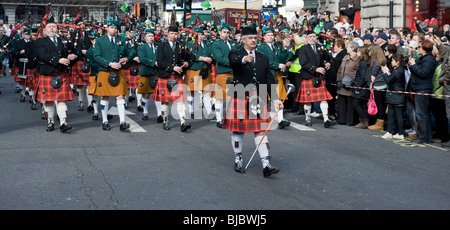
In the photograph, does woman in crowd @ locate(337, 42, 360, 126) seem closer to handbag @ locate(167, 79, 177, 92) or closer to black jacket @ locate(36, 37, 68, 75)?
handbag @ locate(167, 79, 177, 92)

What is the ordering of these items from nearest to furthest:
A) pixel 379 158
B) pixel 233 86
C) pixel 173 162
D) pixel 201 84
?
pixel 233 86, pixel 173 162, pixel 379 158, pixel 201 84

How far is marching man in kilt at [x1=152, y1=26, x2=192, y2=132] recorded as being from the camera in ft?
34.4

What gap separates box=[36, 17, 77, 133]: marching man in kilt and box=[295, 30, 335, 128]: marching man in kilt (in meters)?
4.18

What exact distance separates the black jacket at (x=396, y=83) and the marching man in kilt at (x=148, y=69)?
4166mm

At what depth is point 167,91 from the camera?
1066cm

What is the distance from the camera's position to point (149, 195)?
5.82 meters

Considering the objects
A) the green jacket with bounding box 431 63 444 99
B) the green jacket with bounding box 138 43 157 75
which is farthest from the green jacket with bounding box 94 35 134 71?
the green jacket with bounding box 431 63 444 99

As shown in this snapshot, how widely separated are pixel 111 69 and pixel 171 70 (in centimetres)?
106

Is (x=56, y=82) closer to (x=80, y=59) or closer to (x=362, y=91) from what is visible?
(x=80, y=59)

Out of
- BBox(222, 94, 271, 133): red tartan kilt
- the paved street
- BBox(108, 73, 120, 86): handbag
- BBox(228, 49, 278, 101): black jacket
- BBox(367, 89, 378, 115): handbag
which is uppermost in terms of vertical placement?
BBox(228, 49, 278, 101): black jacket

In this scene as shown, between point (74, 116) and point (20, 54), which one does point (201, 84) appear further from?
point (20, 54)

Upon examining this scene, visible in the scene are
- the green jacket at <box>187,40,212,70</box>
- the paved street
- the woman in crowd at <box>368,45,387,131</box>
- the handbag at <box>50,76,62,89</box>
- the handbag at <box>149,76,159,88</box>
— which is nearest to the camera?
the paved street

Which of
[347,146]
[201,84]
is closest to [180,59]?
[201,84]

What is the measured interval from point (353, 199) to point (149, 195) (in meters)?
2.02
